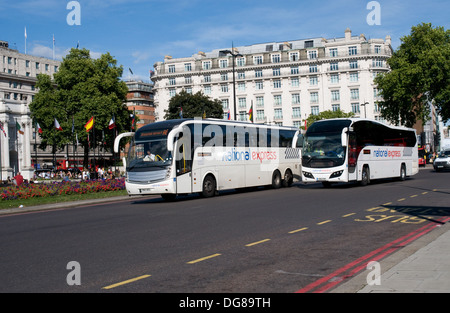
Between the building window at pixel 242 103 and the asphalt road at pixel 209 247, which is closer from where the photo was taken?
the asphalt road at pixel 209 247

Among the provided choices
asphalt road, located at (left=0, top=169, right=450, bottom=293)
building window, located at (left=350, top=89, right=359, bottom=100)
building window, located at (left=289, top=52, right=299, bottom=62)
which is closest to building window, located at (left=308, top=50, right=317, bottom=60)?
building window, located at (left=289, top=52, right=299, bottom=62)

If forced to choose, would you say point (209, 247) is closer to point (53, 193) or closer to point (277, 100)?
point (53, 193)

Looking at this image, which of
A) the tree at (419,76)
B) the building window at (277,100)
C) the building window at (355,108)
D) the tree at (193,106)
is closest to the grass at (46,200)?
the tree at (419,76)

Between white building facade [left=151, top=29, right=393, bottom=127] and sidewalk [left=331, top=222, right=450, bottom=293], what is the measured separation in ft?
297

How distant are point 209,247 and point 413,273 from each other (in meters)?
4.25

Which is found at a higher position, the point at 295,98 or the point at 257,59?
the point at 257,59

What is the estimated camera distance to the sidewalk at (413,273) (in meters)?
5.92

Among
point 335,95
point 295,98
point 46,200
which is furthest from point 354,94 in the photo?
point 46,200

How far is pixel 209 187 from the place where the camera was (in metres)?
24.2

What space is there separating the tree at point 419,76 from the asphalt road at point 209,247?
45.7 meters

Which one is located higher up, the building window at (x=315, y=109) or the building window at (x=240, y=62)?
the building window at (x=240, y=62)

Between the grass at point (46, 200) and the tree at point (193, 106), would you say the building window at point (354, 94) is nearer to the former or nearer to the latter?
the tree at point (193, 106)

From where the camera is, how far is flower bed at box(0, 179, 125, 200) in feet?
84.0

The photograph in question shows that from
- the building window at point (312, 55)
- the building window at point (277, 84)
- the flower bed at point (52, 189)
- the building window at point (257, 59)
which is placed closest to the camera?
the flower bed at point (52, 189)
